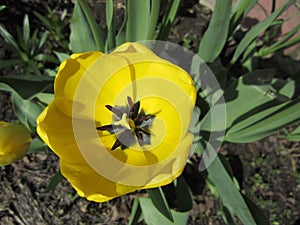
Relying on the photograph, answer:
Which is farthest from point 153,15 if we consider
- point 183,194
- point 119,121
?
point 183,194

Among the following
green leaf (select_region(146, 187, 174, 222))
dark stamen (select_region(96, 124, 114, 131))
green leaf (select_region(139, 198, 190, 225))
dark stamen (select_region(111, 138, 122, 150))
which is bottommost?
green leaf (select_region(139, 198, 190, 225))

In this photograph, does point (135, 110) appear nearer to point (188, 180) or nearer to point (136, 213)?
point (136, 213)

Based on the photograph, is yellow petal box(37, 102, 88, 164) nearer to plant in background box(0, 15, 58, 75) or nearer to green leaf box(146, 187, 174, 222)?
green leaf box(146, 187, 174, 222)

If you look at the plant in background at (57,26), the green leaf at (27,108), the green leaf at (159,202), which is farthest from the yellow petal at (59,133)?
the plant in background at (57,26)

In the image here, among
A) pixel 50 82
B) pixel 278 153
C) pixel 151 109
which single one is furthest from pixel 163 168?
pixel 278 153

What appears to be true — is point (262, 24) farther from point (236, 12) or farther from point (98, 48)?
point (98, 48)

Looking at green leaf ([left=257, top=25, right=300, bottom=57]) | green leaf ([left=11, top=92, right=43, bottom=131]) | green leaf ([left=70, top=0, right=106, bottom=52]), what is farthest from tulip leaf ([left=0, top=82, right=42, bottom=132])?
green leaf ([left=257, top=25, right=300, bottom=57])

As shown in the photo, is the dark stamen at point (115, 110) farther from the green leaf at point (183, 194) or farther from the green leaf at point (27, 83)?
the green leaf at point (183, 194)
